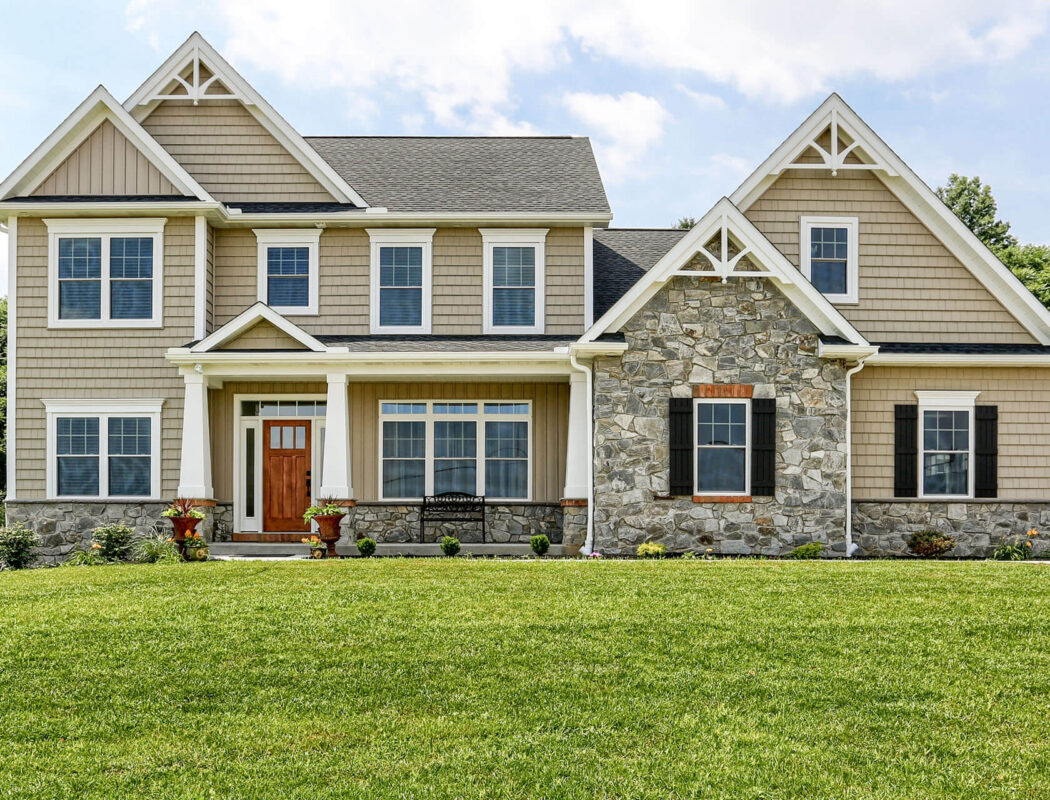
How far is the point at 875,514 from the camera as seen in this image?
16.6 m

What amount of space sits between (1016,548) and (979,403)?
241 centimetres

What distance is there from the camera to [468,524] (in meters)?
17.5

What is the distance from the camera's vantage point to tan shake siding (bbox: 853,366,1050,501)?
16703 millimetres

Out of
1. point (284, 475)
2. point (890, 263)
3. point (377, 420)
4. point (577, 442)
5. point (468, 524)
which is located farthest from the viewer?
point (284, 475)

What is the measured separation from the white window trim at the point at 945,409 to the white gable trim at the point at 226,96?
33.0ft

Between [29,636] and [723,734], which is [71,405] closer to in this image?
[29,636]

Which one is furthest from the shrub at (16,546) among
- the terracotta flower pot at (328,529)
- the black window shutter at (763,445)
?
the black window shutter at (763,445)

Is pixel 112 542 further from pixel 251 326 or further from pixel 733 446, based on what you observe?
pixel 733 446

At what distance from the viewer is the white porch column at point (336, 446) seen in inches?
641

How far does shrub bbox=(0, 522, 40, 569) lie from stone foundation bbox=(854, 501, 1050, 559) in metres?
13.1

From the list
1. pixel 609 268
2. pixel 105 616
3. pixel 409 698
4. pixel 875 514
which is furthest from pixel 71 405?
pixel 875 514

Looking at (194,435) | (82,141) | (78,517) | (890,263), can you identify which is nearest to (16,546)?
(78,517)

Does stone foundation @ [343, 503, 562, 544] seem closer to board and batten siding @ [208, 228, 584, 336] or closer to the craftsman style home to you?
the craftsman style home

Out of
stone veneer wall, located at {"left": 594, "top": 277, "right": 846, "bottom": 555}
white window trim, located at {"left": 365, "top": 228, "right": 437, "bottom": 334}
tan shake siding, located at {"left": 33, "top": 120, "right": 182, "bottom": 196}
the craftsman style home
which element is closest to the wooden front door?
the craftsman style home
